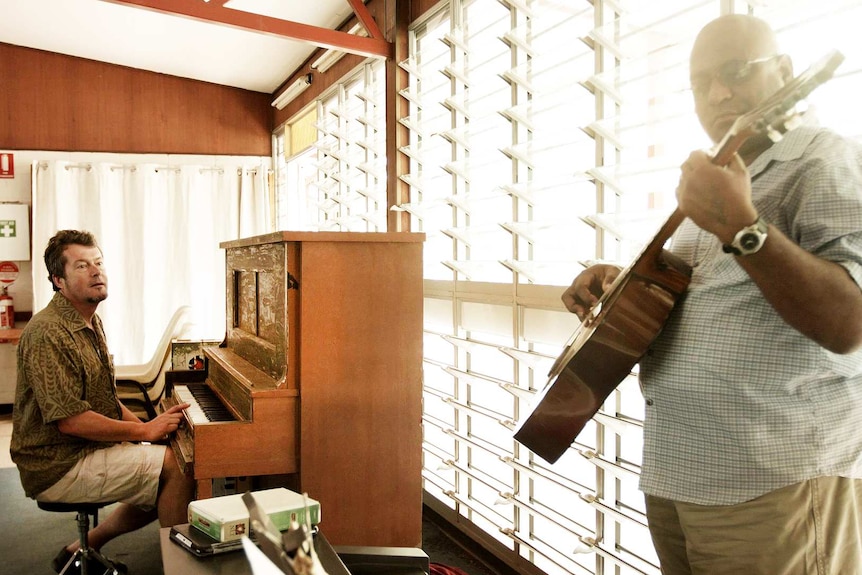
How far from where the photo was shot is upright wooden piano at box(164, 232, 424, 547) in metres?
2.39

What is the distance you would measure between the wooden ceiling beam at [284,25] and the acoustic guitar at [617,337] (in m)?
2.89

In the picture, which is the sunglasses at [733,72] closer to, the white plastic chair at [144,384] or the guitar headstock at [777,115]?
the guitar headstock at [777,115]

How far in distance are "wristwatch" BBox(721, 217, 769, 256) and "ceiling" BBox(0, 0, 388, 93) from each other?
330 centimetres

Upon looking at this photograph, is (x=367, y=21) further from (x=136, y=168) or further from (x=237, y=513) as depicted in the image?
(x=136, y=168)

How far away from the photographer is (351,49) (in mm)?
4043

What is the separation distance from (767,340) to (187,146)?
6.67 m

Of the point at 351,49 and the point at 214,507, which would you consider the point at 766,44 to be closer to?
the point at 214,507

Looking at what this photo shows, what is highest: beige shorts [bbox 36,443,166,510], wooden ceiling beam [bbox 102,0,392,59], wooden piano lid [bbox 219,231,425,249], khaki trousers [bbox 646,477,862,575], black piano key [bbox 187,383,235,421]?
wooden ceiling beam [bbox 102,0,392,59]

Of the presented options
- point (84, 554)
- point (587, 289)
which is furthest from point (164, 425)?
point (587, 289)

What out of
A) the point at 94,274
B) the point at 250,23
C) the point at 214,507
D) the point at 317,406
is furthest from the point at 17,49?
the point at 214,507

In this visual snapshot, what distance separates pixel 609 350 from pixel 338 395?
1.29 meters

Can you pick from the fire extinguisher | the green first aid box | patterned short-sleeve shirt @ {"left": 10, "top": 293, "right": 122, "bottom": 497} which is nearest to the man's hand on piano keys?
patterned short-sleeve shirt @ {"left": 10, "top": 293, "right": 122, "bottom": 497}

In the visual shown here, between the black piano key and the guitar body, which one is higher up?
the guitar body

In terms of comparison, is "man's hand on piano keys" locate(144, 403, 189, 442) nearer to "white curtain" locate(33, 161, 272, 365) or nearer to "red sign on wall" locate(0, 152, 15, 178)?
"white curtain" locate(33, 161, 272, 365)
